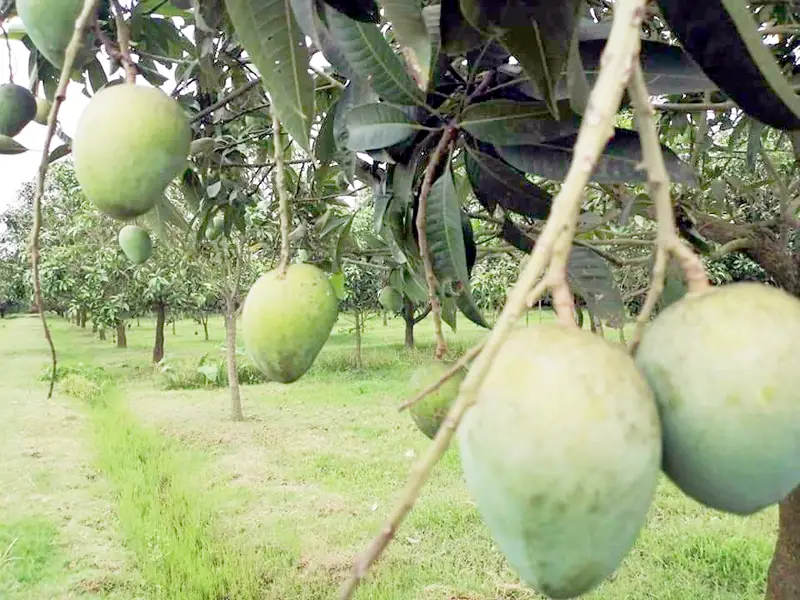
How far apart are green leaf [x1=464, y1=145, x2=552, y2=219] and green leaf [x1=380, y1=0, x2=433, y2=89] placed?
314 millimetres

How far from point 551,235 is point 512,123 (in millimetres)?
527

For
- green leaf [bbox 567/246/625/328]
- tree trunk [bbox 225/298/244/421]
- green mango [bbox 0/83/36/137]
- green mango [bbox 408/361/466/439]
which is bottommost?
tree trunk [bbox 225/298/244/421]

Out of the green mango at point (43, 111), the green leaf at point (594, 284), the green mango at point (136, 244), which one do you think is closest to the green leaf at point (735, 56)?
the green leaf at point (594, 284)

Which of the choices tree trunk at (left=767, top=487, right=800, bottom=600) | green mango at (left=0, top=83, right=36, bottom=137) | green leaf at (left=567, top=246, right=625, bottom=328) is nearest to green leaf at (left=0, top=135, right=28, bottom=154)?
green mango at (left=0, top=83, right=36, bottom=137)

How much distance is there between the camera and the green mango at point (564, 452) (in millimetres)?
406

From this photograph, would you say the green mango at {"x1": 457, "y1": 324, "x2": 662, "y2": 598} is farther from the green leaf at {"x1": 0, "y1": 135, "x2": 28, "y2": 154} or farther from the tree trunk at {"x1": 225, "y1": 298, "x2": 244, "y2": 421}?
the tree trunk at {"x1": 225, "y1": 298, "x2": 244, "y2": 421}

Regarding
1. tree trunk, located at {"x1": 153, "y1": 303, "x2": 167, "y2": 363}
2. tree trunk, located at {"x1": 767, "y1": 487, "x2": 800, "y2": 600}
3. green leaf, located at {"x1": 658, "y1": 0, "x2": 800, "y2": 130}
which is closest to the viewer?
green leaf, located at {"x1": 658, "y1": 0, "x2": 800, "y2": 130}

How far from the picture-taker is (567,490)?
1.33 feet

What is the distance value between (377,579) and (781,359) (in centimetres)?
426

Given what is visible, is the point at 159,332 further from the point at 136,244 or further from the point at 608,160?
the point at 608,160

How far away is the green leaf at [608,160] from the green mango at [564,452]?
31 centimetres

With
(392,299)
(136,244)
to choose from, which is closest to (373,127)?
(136,244)

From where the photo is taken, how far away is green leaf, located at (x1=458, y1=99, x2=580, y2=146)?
31.9 inches

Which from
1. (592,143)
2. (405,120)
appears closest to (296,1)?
(405,120)
